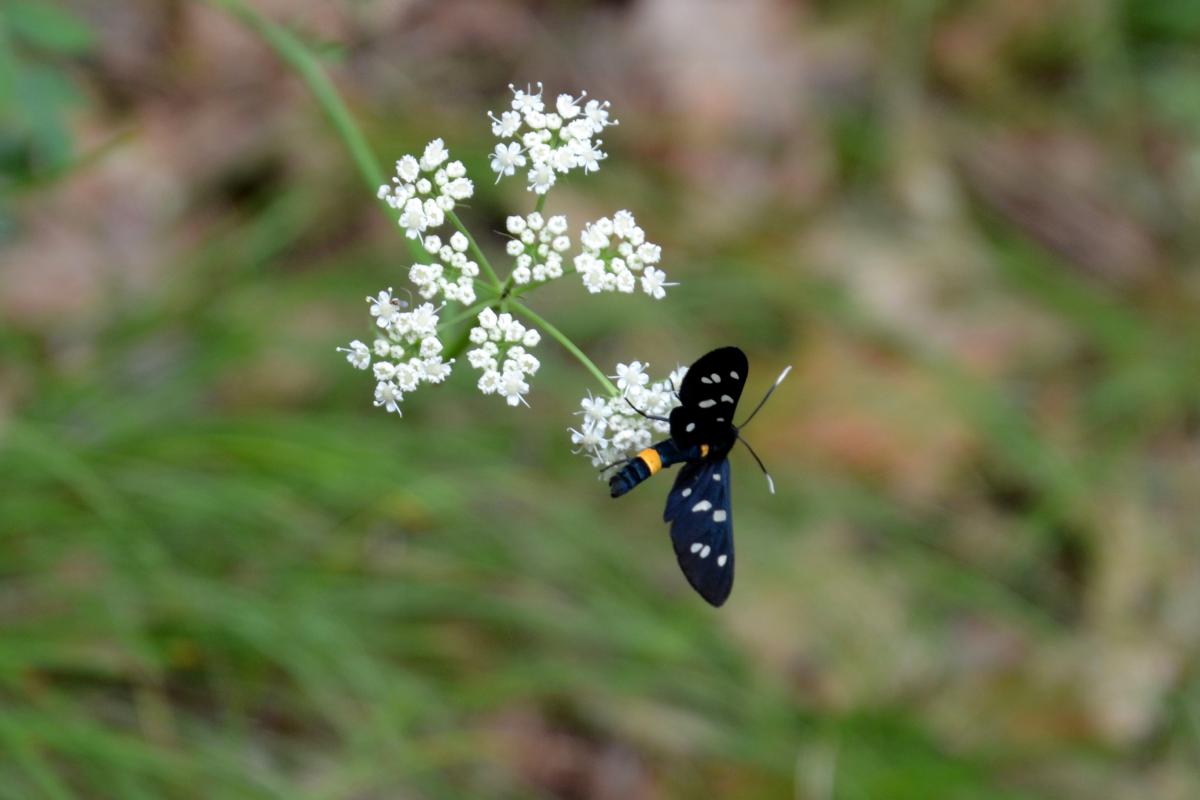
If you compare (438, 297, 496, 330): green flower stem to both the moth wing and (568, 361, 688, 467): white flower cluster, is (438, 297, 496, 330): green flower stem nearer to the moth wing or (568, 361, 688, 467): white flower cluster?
(568, 361, 688, 467): white flower cluster

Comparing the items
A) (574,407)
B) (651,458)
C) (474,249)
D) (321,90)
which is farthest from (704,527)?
(574,407)

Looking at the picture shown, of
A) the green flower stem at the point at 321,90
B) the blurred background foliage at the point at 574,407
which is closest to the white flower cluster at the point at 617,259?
the green flower stem at the point at 321,90

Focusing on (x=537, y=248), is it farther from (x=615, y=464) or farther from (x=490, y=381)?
(x=615, y=464)

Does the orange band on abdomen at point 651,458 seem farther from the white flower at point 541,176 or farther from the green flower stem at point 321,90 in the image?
the green flower stem at point 321,90

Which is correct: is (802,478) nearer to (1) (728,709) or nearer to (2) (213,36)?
(1) (728,709)

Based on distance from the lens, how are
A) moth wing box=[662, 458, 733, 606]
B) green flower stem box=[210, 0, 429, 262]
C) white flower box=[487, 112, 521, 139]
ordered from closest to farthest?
moth wing box=[662, 458, 733, 606]
white flower box=[487, 112, 521, 139]
green flower stem box=[210, 0, 429, 262]

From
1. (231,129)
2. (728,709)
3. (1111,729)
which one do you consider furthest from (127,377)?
(1111,729)

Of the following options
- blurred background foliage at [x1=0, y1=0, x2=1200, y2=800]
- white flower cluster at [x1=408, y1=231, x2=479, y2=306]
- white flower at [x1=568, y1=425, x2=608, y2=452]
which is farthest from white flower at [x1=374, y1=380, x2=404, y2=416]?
blurred background foliage at [x1=0, y1=0, x2=1200, y2=800]
